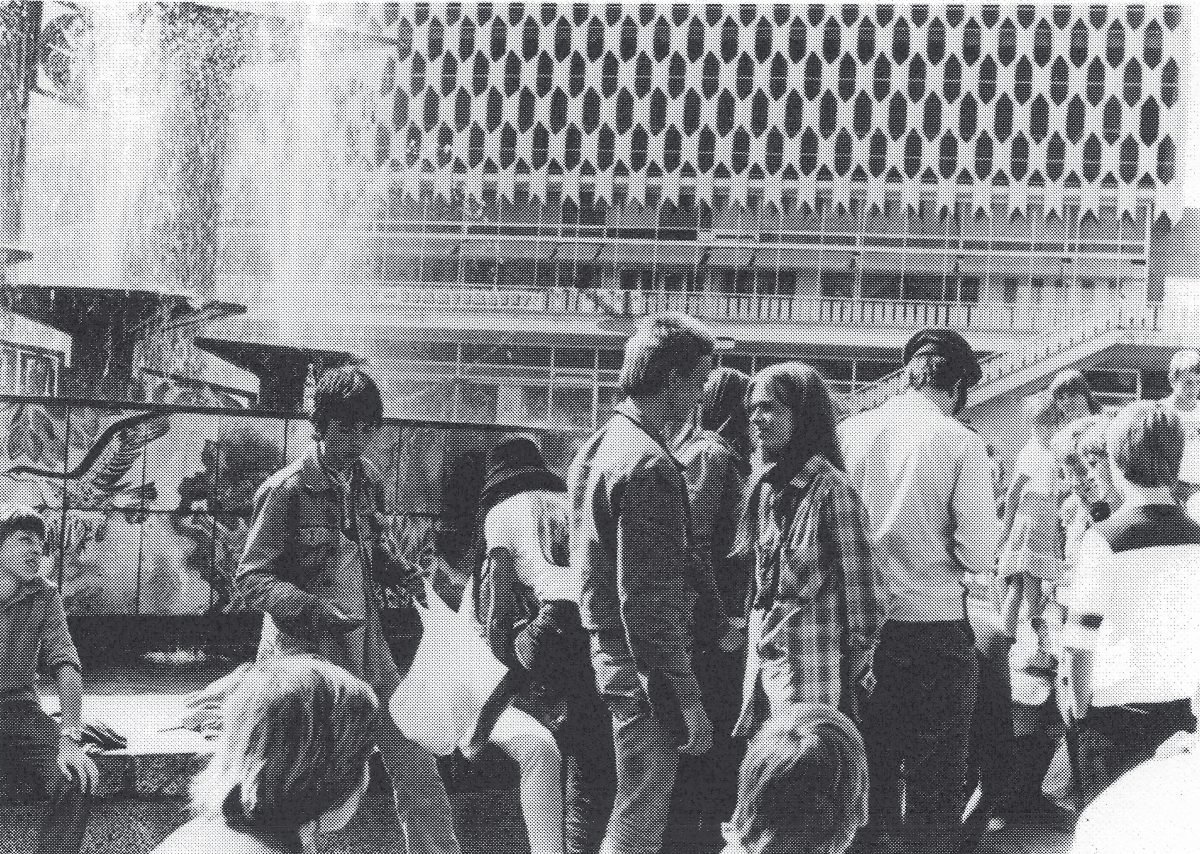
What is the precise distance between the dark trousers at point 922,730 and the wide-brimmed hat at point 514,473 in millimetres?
974

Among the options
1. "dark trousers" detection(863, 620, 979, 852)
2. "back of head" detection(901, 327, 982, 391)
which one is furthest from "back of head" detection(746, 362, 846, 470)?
"dark trousers" detection(863, 620, 979, 852)

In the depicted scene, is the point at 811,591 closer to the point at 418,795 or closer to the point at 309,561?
the point at 418,795

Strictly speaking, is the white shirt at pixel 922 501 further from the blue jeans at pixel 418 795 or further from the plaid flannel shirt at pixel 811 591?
the blue jeans at pixel 418 795

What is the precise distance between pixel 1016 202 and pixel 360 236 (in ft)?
5.72

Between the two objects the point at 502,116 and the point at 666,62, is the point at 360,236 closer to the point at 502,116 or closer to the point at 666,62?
the point at 502,116

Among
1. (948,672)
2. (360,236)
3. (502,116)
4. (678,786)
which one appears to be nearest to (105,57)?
(360,236)

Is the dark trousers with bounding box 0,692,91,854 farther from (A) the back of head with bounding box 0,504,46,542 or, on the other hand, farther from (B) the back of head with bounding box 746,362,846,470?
(B) the back of head with bounding box 746,362,846,470

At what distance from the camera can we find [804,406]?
11.5 ft

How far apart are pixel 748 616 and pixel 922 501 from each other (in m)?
0.54

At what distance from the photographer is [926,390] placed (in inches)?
140

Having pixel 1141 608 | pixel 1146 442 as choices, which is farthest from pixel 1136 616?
pixel 1146 442

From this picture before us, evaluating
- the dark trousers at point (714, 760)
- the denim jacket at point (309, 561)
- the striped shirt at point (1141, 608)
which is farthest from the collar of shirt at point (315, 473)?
the striped shirt at point (1141, 608)

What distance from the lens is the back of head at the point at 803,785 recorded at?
3.51 metres

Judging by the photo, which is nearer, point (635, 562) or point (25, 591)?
point (635, 562)
